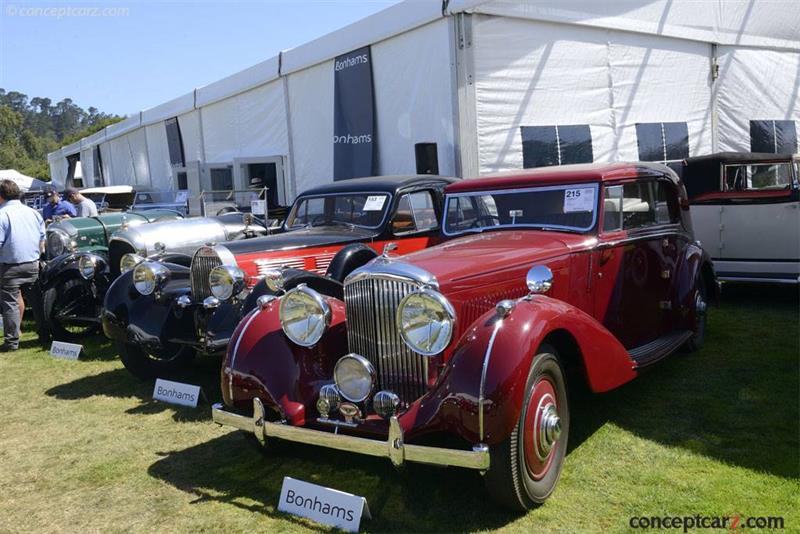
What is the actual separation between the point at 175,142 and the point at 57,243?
1061 cm

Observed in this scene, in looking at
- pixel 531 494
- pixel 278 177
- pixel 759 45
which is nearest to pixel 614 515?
pixel 531 494

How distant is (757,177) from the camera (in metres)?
7.41

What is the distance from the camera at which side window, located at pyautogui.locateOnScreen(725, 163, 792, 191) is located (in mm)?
7079

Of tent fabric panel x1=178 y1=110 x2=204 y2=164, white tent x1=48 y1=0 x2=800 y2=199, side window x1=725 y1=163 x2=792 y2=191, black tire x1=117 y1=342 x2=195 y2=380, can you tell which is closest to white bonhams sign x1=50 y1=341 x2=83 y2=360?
black tire x1=117 y1=342 x2=195 y2=380

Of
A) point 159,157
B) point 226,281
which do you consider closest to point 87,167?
point 159,157

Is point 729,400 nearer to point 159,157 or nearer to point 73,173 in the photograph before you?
point 159,157

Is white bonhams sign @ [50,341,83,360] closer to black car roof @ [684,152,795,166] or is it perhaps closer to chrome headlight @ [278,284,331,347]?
chrome headlight @ [278,284,331,347]

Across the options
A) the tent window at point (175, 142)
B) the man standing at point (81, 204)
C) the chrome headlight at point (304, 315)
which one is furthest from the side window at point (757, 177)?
the tent window at point (175, 142)

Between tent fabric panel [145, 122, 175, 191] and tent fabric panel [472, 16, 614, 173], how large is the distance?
13146mm

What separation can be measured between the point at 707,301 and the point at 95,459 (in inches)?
196

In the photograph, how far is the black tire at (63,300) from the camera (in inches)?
271

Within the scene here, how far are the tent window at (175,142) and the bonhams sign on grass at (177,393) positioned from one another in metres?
13.8

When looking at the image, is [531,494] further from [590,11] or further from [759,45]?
[759,45]

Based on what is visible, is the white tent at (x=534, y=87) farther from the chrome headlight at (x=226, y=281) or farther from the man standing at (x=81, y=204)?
the chrome headlight at (x=226, y=281)
